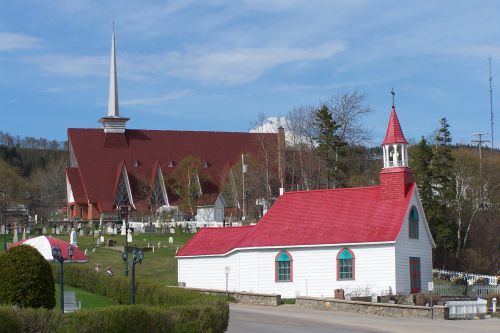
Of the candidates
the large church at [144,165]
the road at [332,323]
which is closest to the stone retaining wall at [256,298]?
the road at [332,323]

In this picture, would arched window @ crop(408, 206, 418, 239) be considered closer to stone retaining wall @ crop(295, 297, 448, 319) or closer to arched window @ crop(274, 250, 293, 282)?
arched window @ crop(274, 250, 293, 282)

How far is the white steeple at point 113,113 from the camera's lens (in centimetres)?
9544

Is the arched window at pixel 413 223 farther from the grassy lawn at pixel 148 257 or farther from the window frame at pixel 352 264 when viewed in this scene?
the grassy lawn at pixel 148 257

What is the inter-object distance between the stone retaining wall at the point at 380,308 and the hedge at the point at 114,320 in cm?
1455

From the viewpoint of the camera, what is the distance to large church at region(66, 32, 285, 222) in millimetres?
88688

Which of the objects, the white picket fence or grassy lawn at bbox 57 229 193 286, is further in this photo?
the white picket fence

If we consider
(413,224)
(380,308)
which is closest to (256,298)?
(380,308)

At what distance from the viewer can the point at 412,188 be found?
1921 inches

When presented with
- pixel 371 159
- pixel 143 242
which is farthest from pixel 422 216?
pixel 371 159

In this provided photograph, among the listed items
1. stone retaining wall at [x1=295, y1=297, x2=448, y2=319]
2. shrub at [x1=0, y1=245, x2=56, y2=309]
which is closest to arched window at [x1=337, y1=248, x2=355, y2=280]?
stone retaining wall at [x1=295, y1=297, x2=448, y2=319]

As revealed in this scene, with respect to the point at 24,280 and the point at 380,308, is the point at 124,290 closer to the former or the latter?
the point at 24,280

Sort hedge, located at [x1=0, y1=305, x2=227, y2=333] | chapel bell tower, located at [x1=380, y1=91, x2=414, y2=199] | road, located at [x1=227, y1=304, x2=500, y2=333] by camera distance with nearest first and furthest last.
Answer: hedge, located at [x1=0, y1=305, x2=227, y2=333]
road, located at [x1=227, y1=304, x2=500, y2=333]
chapel bell tower, located at [x1=380, y1=91, x2=414, y2=199]

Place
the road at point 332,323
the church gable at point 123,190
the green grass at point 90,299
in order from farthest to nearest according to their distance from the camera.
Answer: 1. the church gable at point 123,190
2. the green grass at point 90,299
3. the road at point 332,323

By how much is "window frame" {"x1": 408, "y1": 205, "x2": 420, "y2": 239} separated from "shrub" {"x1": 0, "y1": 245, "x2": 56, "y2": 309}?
78.4 ft
